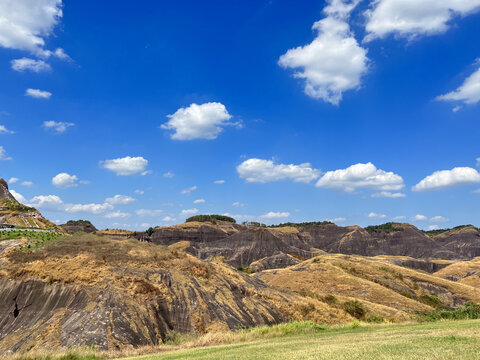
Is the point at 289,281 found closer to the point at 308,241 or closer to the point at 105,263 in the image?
the point at 105,263

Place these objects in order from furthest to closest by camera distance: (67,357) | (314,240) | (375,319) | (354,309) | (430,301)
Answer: (314,240) → (430,301) → (354,309) → (375,319) → (67,357)

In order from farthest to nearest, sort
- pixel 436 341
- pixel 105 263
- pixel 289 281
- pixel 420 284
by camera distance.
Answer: pixel 420 284, pixel 289 281, pixel 105 263, pixel 436 341

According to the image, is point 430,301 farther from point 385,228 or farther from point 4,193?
point 385,228

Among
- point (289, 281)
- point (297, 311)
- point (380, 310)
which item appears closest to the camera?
point (297, 311)

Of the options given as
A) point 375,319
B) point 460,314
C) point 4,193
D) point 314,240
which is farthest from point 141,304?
point 314,240

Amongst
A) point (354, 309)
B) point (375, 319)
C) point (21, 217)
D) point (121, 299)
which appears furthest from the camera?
point (21, 217)

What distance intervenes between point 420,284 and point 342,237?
110 m

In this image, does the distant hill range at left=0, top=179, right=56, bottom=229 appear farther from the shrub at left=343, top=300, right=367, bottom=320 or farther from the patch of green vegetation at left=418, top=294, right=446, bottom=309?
the patch of green vegetation at left=418, top=294, right=446, bottom=309

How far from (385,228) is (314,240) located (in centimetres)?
3734

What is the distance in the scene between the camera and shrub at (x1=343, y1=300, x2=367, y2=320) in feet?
112

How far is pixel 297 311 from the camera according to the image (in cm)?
3067

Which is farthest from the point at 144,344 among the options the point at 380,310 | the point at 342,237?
the point at 342,237

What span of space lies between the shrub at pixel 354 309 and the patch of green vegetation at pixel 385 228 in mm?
156174

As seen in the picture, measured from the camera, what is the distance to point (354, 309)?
113 ft
